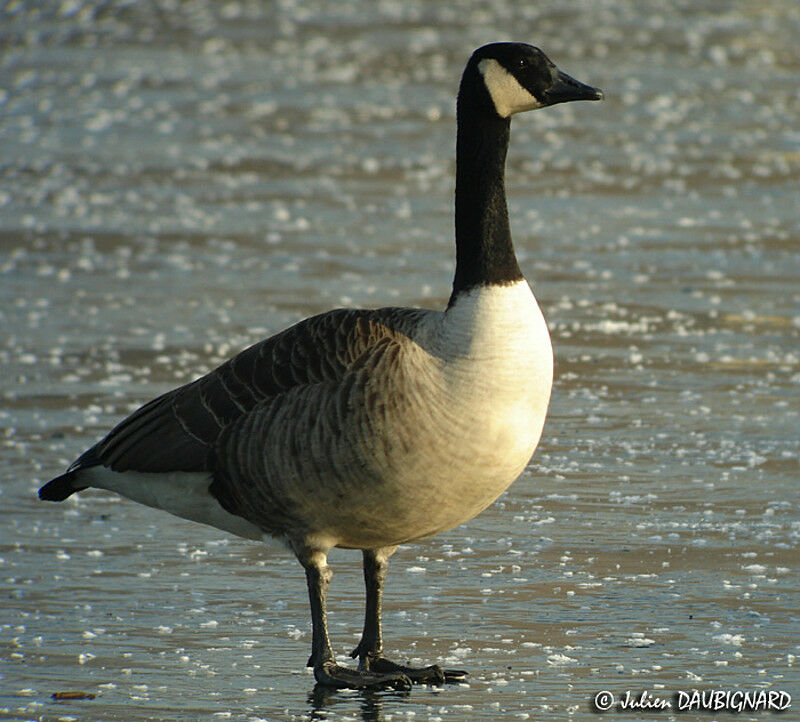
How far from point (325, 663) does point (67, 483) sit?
4.39 feet

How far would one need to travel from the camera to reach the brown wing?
5.50 metres

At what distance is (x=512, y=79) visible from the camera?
5793 millimetres

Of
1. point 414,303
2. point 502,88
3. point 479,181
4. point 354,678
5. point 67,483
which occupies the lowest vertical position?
point 354,678

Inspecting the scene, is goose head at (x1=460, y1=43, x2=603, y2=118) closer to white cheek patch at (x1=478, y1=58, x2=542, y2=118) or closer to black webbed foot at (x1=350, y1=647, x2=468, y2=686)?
white cheek patch at (x1=478, y1=58, x2=542, y2=118)

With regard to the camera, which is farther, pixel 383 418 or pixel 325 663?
pixel 325 663

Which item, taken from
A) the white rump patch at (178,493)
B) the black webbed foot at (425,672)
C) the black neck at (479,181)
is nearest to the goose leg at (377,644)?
the black webbed foot at (425,672)

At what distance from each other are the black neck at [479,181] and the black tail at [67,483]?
152 centimetres

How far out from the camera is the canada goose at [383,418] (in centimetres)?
533

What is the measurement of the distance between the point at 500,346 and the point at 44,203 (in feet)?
35.5

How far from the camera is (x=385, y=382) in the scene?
5.34m

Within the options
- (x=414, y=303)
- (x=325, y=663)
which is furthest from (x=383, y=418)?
(x=414, y=303)

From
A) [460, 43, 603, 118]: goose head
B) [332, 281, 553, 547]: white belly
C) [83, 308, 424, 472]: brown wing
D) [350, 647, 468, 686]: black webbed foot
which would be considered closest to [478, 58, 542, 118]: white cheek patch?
[460, 43, 603, 118]: goose head

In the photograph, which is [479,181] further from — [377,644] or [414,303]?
[414,303]

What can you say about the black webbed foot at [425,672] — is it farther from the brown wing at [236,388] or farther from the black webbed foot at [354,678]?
the brown wing at [236,388]
